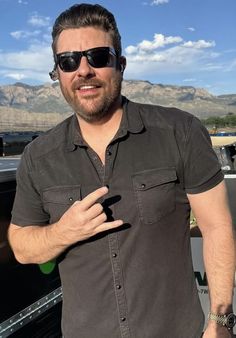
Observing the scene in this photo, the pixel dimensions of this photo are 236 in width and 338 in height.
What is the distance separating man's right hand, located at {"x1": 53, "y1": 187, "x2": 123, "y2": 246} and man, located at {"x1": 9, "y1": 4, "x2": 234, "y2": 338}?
1cm

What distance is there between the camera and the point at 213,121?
8294 cm

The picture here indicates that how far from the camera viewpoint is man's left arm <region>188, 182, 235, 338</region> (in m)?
2.03

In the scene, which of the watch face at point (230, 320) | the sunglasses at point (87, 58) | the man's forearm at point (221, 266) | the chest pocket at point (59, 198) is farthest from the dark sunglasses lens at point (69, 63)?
the watch face at point (230, 320)

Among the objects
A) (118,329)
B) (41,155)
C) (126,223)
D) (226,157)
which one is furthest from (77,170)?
(226,157)

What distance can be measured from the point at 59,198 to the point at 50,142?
0.28 m

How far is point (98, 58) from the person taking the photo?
78.9 inches

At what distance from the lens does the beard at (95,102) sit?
198 cm

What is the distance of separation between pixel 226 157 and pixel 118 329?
3644 mm

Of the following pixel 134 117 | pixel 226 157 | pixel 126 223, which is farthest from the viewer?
pixel 226 157

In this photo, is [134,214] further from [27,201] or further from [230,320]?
[230,320]

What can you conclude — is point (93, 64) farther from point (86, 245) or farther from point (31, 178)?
point (86, 245)

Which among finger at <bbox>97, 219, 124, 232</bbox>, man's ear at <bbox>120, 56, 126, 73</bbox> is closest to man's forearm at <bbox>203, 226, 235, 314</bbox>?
finger at <bbox>97, 219, 124, 232</bbox>

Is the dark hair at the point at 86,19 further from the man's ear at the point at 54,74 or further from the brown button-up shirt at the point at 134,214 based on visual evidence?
the brown button-up shirt at the point at 134,214

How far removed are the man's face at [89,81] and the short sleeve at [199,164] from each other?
1.31ft
